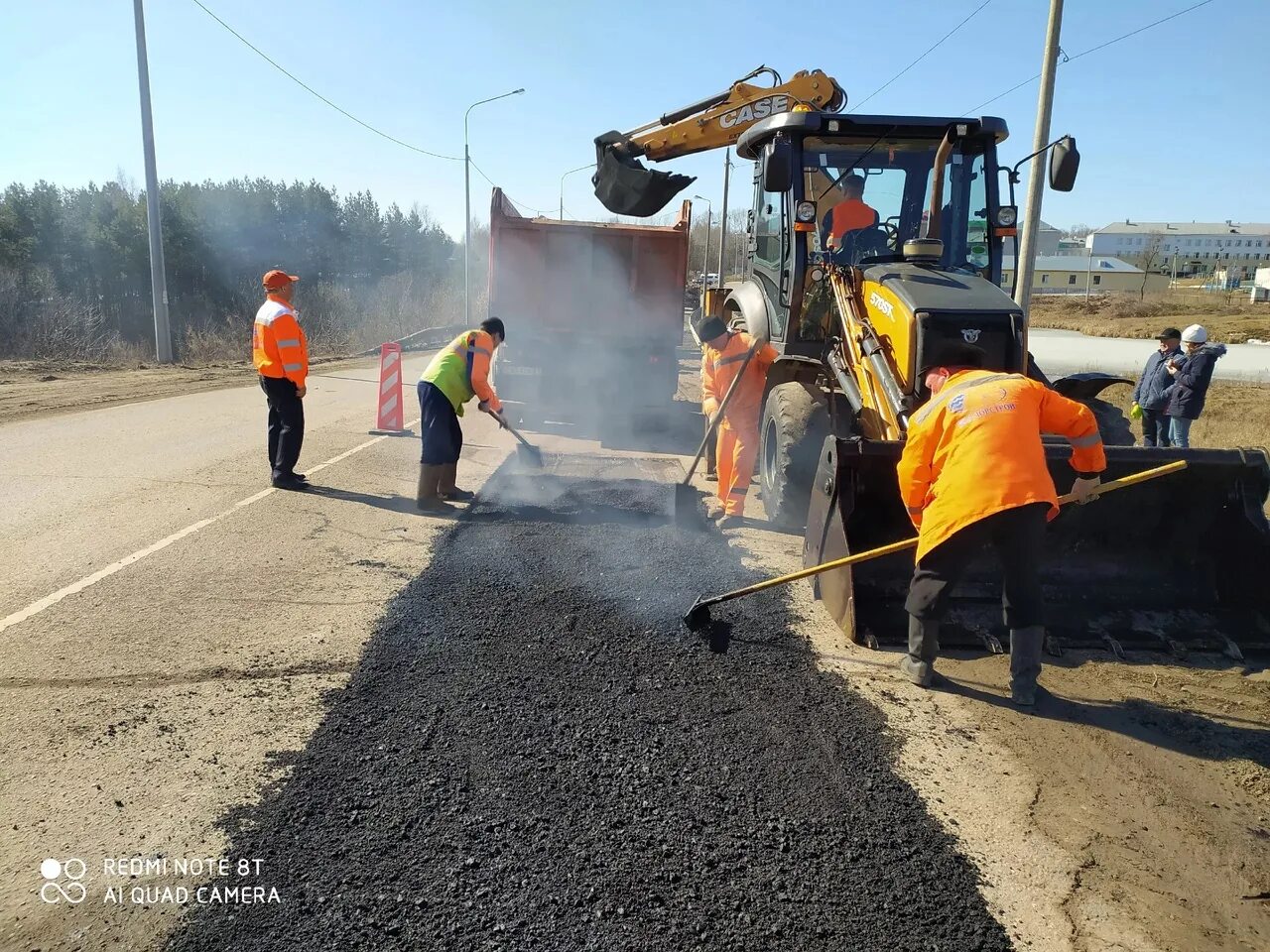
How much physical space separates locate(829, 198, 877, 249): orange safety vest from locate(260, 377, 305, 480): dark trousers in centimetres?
460

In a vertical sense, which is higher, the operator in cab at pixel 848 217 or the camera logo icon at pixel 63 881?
the operator in cab at pixel 848 217

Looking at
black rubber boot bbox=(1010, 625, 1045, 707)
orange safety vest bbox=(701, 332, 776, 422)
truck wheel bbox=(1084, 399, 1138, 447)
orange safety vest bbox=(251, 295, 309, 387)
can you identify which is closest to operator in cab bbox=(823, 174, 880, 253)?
orange safety vest bbox=(701, 332, 776, 422)

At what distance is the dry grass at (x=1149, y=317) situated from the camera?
26.0 meters

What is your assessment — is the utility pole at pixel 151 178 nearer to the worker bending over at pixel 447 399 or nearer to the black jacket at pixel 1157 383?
the worker bending over at pixel 447 399

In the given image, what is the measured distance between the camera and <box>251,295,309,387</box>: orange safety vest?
22.6 feet

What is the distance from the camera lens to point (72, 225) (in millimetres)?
29359

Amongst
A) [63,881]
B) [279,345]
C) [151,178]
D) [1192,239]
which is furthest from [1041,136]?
[1192,239]

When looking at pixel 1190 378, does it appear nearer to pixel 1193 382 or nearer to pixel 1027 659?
pixel 1193 382

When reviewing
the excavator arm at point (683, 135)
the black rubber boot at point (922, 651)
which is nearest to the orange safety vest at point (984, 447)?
the black rubber boot at point (922, 651)

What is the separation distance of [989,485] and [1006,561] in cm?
43

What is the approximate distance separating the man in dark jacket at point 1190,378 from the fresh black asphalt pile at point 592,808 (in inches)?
234

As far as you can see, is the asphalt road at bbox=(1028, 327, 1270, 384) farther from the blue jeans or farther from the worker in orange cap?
the worker in orange cap

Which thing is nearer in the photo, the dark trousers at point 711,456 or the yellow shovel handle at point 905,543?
the yellow shovel handle at point 905,543

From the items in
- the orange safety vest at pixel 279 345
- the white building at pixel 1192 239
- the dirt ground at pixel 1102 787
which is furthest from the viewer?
the white building at pixel 1192 239
